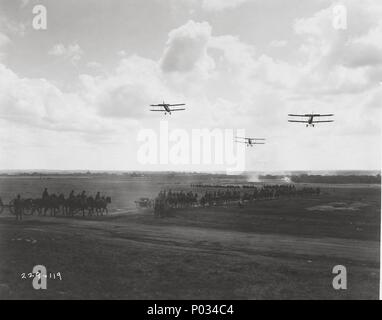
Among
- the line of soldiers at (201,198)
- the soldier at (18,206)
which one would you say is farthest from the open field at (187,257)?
the line of soldiers at (201,198)

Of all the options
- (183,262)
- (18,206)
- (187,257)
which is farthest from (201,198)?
(183,262)

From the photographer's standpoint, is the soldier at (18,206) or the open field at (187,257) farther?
the soldier at (18,206)

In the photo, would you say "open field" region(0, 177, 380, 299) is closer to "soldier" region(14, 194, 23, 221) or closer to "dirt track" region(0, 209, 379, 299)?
"dirt track" region(0, 209, 379, 299)

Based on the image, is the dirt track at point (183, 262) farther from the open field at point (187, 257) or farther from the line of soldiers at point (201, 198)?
the line of soldiers at point (201, 198)

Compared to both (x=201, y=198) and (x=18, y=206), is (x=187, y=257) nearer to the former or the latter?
(x=18, y=206)

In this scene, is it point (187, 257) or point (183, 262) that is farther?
point (187, 257)

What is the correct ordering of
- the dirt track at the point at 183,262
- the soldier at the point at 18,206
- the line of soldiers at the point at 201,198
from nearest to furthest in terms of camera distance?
1. the dirt track at the point at 183,262
2. the soldier at the point at 18,206
3. the line of soldiers at the point at 201,198
